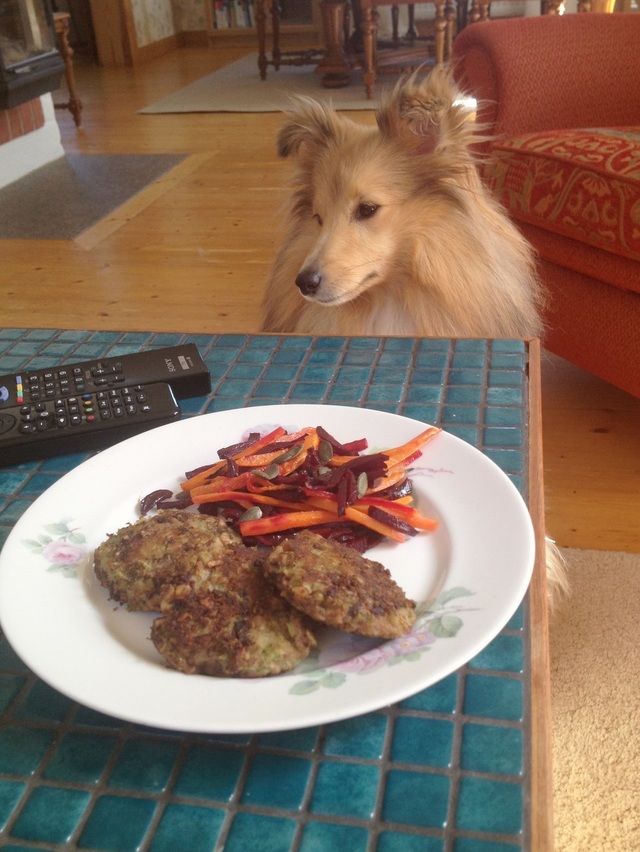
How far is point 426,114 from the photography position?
149 cm

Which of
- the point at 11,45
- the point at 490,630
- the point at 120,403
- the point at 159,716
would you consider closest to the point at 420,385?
the point at 120,403

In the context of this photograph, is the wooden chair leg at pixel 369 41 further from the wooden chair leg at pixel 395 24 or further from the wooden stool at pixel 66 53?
the wooden stool at pixel 66 53

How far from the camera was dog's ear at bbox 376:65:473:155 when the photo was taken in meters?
1.45

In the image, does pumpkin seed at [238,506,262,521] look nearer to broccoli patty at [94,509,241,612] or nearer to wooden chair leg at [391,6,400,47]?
broccoli patty at [94,509,241,612]

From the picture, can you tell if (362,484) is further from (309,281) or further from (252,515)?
(309,281)

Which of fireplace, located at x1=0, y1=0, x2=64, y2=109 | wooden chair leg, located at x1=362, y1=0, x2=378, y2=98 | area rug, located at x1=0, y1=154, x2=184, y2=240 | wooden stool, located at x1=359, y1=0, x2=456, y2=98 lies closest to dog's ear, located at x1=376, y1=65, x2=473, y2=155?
area rug, located at x1=0, y1=154, x2=184, y2=240

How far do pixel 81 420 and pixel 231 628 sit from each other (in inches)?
17.0

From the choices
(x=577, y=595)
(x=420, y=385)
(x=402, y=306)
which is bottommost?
(x=577, y=595)

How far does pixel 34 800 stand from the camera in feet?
1.65

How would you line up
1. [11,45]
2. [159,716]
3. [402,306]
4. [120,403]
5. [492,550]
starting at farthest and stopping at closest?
[11,45] < [402,306] < [120,403] < [492,550] < [159,716]

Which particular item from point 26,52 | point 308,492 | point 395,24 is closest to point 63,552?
point 308,492

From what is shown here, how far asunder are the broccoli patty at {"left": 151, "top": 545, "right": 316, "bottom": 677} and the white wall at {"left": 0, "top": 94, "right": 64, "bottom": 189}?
4.25 m

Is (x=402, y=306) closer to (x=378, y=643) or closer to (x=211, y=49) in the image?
(x=378, y=643)

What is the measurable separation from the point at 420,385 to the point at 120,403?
365mm
